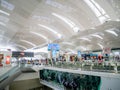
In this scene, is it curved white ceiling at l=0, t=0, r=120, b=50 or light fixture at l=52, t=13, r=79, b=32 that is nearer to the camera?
curved white ceiling at l=0, t=0, r=120, b=50

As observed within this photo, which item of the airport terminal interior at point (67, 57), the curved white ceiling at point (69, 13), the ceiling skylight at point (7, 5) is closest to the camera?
the airport terminal interior at point (67, 57)

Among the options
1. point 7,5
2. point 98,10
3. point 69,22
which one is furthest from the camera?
point 69,22

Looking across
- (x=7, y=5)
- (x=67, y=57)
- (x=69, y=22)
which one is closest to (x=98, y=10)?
(x=69, y=22)

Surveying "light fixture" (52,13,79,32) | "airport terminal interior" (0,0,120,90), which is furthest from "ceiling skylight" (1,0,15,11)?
"light fixture" (52,13,79,32)

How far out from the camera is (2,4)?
48.7 feet

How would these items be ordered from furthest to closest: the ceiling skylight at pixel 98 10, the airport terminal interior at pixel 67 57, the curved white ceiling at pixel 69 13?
the ceiling skylight at pixel 98 10, the curved white ceiling at pixel 69 13, the airport terminal interior at pixel 67 57

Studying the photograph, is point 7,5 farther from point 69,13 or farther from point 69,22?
point 69,22

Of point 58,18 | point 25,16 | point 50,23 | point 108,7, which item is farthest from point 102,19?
point 25,16

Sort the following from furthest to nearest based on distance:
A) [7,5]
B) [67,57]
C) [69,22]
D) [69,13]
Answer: [69,22] < [67,57] < [69,13] < [7,5]

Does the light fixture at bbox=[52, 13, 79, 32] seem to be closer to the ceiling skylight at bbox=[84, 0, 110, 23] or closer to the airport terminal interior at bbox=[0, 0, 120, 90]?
the airport terminal interior at bbox=[0, 0, 120, 90]

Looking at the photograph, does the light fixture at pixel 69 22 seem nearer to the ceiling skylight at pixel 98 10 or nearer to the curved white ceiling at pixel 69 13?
the curved white ceiling at pixel 69 13

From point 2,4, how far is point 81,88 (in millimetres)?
Result: 13197

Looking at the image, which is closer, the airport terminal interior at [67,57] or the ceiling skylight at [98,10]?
the airport terminal interior at [67,57]

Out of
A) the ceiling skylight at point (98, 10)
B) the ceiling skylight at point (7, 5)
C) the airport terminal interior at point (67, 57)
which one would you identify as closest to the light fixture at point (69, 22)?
the airport terminal interior at point (67, 57)
